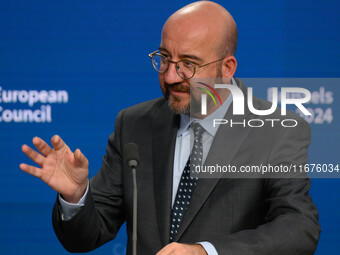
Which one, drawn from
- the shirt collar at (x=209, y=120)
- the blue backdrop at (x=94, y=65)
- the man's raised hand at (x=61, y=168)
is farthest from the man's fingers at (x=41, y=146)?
the blue backdrop at (x=94, y=65)

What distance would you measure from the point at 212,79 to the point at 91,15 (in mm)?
1245

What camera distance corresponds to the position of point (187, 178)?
74.7 inches

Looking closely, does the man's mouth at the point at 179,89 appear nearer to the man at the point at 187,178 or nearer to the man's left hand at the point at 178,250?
the man at the point at 187,178

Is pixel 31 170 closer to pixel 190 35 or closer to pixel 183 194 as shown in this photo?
pixel 183 194

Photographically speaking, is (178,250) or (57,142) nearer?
(178,250)

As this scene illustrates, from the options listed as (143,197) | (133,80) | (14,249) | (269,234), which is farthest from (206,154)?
(14,249)

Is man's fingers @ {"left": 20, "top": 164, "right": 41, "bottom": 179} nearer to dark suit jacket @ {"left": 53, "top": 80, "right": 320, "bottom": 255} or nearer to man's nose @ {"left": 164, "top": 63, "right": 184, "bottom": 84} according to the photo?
dark suit jacket @ {"left": 53, "top": 80, "right": 320, "bottom": 255}

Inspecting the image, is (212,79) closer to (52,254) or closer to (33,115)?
(33,115)

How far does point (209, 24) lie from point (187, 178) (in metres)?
0.55

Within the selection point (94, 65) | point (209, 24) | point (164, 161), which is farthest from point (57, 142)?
point (94, 65)

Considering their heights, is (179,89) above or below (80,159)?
above

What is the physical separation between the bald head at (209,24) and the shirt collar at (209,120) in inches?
7.2

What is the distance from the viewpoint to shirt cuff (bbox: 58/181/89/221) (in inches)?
70.7

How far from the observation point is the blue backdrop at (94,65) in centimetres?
293
